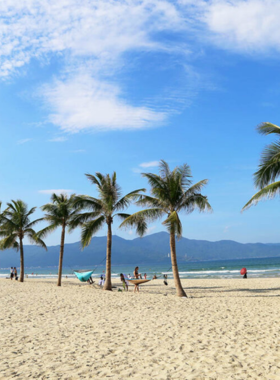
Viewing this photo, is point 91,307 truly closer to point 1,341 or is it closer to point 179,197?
point 1,341

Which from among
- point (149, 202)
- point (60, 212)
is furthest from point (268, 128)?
point (60, 212)

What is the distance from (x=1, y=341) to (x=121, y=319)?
3.58 m

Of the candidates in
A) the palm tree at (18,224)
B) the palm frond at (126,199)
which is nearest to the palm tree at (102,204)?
the palm frond at (126,199)

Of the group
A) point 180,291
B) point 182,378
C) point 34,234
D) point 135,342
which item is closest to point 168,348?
point 135,342

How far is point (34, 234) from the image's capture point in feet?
87.2

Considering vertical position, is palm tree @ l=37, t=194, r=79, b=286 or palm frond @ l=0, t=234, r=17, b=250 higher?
palm tree @ l=37, t=194, r=79, b=286

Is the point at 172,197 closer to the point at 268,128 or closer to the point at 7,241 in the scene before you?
the point at 268,128

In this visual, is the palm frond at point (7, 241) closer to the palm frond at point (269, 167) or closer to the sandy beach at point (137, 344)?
the sandy beach at point (137, 344)

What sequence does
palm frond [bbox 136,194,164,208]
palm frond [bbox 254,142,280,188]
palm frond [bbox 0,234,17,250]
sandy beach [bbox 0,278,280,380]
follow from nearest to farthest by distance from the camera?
sandy beach [bbox 0,278,280,380] → palm frond [bbox 254,142,280,188] → palm frond [bbox 136,194,164,208] → palm frond [bbox 0,234,17,250]

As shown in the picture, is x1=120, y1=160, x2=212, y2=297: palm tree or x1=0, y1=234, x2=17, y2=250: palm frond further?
x1=0, y1=234, x2=17, y2=250: palm frond

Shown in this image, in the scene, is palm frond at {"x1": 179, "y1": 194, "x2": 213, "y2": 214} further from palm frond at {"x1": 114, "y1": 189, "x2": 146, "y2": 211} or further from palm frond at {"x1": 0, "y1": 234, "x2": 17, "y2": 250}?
palm frond at {"x1": 0, "y1": 234, "x2": 17, "y2": 250}

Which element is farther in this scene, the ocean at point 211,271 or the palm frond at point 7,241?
the ocean at point 211,271

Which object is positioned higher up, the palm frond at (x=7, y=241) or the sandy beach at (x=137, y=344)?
the palm frond at (x=7, y=241)

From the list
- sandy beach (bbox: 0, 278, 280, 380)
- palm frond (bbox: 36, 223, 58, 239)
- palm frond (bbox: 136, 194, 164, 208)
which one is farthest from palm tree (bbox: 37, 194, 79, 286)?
sandy beach (bbox: 0, 278, 280, 380)
